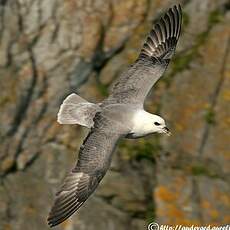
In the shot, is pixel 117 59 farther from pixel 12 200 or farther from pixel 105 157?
pixel 105 157

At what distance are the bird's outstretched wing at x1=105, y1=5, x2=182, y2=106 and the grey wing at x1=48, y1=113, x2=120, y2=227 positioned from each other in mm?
704

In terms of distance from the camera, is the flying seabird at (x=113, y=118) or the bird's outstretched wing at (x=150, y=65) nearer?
the flying seabird at (x=113, y=118)

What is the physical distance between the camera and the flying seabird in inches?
369

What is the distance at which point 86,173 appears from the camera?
9398 mm

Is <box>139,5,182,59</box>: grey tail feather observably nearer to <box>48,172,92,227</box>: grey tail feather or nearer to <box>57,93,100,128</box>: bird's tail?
<box>57,93,100,128</box>: bird's tail

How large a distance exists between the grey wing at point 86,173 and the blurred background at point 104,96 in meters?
3.20

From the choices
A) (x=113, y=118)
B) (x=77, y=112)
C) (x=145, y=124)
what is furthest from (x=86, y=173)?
(x=77, y=112)

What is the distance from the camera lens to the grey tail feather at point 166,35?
10.6m

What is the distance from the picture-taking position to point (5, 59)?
12.6 metres

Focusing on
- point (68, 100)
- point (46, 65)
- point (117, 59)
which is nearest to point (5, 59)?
point (46, 65)

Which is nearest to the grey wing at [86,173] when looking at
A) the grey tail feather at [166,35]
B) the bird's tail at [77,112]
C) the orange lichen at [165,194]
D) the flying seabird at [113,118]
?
the flying seabird at [113,118]

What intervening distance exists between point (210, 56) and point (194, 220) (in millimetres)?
2032

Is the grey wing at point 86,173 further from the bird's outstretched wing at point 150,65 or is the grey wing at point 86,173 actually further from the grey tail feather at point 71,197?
the bird's outstretched wing at point 150,65

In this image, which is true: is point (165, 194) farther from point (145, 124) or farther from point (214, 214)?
point (145, 124)
